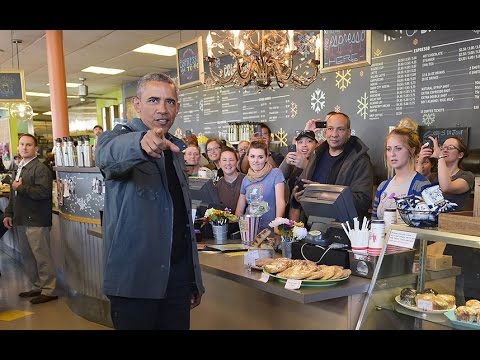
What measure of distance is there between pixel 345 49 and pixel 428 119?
4.89 ft

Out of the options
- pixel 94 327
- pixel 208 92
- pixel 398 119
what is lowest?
pixel 94 327

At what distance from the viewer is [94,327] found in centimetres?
416

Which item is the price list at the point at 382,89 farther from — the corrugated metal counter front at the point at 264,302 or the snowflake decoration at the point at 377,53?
the corrugated metal counter front at the point at 264,302

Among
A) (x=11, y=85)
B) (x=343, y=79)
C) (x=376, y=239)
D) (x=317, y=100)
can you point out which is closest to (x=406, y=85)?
(x=343, y=79)

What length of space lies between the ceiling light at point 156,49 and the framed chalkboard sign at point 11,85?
1.99 metres

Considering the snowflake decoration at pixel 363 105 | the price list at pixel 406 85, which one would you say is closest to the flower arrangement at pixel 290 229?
the price list at pixel 406 85

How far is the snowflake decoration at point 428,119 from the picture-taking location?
16.8ft

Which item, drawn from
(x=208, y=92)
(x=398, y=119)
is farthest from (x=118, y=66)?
(x=398, y=119)

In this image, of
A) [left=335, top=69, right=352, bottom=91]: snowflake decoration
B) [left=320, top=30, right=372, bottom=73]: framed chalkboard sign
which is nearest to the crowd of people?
[left=320, top=30, right=372, bottom=73]: framed chalkboard sign

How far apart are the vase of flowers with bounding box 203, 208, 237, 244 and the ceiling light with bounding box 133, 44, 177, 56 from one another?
5582 mm

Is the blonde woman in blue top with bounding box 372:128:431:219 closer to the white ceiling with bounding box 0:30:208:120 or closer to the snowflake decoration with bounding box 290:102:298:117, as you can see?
the white ceiling with bounding box 0:30:208:120
